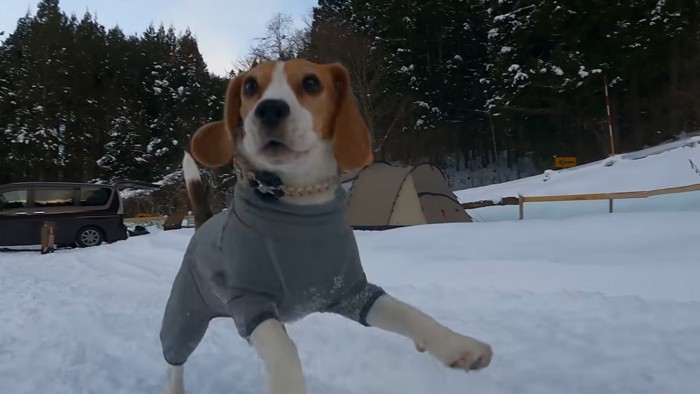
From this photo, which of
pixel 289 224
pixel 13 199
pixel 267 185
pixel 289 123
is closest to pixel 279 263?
pixel 289 224

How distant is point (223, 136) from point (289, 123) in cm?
39

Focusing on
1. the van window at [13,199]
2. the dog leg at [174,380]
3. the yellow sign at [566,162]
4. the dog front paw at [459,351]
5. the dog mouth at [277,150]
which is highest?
the yellow sign at [566,162]

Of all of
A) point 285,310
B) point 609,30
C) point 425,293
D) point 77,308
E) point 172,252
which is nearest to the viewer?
point 285,310

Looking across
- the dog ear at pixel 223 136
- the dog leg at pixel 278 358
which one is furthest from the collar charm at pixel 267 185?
the dog leg at pixel 278 358

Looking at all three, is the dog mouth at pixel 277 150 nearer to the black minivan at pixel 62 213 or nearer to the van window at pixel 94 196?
the black minivan at pixel 62 213

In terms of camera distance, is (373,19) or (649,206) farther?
(373,19)

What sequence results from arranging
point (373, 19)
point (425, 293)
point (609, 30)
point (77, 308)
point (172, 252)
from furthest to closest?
point (373, 19) → point (609, 30) → point (172, 252) → point (77, 308) → point (425, 293)

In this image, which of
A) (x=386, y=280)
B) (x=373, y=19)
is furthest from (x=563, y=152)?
(x=386, y=280)

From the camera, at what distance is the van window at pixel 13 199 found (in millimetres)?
15852

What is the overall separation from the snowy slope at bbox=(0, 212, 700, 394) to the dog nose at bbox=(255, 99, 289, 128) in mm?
1331

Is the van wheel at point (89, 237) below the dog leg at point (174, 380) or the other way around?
the other way around

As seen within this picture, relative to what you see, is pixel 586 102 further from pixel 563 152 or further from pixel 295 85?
pixel 295 85

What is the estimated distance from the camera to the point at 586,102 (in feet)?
77.4

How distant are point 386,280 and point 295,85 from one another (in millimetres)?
4091
